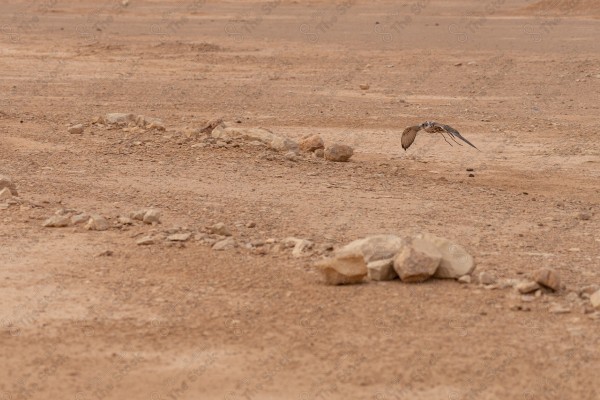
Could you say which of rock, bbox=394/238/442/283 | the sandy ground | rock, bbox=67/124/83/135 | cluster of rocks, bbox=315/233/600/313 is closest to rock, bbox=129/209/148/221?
the sandy ground

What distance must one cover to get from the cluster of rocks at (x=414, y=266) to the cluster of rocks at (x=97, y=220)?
1766 mm

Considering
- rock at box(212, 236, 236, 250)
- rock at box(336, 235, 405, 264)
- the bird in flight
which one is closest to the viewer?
rock at box(336, 235, 405, 264)

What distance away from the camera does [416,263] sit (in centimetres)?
651

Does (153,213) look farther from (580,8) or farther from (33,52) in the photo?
(580,8)

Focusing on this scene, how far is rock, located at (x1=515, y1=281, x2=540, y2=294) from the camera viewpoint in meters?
6.36

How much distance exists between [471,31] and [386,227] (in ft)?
79.6

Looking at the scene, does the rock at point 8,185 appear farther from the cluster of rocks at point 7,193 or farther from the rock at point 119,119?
the rock at point 119,119

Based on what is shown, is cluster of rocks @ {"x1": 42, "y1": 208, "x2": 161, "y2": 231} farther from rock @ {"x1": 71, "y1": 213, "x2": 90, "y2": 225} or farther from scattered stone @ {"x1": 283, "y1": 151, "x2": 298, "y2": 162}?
scattered stone @ {"x1": 283, "y1": 151, "x2": 298, "y2": 162}

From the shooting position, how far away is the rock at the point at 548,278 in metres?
6.36

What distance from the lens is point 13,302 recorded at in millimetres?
6496

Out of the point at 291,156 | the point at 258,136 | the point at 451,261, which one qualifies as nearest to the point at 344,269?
the point at 451,261

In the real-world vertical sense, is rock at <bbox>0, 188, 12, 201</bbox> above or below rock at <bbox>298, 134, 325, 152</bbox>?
above

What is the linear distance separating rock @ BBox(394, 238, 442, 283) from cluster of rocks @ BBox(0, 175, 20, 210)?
3.24m

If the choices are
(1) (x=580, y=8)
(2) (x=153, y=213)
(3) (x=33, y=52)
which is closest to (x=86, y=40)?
(3) (x=33, y=52)
